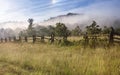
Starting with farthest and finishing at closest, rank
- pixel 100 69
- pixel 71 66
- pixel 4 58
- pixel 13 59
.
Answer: pixel 4 58, pixel 13 59, pixel 71 66, pixel 100 69

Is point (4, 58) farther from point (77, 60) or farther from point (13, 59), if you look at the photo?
point (77, 60)

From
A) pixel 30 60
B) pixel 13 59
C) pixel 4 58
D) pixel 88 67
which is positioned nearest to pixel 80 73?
pixel 88 67

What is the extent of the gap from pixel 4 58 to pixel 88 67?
634 cm

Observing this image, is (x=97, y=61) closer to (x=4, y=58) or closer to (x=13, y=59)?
(x=13, y=59)

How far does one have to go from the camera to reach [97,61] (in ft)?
32.1

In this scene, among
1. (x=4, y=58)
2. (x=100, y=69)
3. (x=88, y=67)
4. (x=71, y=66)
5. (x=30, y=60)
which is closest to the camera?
(x=100, y=69)

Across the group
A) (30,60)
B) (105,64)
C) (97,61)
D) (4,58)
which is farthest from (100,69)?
(4,58)

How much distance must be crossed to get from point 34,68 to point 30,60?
1.44 meters

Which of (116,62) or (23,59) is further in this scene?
(23,59)

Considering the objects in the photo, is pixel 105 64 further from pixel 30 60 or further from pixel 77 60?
pixel 30 60

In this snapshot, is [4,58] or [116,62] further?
[4,58]

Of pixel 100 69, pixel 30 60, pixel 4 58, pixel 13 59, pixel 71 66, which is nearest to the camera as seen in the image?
pixel 100 69

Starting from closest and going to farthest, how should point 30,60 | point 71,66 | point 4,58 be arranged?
point 71,66 → point 30,60 → point 4,58

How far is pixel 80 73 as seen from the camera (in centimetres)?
898
